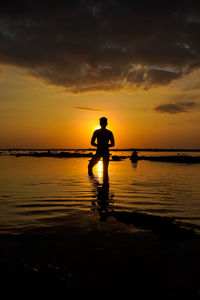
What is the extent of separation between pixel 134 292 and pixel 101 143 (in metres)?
10.0

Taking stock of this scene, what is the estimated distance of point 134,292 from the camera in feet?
8.46

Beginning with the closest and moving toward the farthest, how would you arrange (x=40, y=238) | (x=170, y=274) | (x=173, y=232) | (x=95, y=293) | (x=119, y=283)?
(x=95, y=293), (x=119, y=283), (x=170, y=274), (x=40, y=238), (x=173, y=232)

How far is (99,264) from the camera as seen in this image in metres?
3.17

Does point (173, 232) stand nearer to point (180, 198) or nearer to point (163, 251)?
point (163, 251)

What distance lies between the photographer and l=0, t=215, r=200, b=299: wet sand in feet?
8.42

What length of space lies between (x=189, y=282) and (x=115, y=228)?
6.97 ft

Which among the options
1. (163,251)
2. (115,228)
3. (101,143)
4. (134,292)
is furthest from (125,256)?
(101,143)

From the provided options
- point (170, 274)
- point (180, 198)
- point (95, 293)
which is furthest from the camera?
point (180, 198)

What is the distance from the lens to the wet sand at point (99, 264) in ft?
8.42

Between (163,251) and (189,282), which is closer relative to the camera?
(189,282)

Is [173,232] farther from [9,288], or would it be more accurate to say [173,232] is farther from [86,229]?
[9,288]

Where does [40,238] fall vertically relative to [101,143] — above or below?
below

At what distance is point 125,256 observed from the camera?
3.44 meters

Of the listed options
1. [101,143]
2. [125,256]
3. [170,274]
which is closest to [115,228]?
[125,256]
